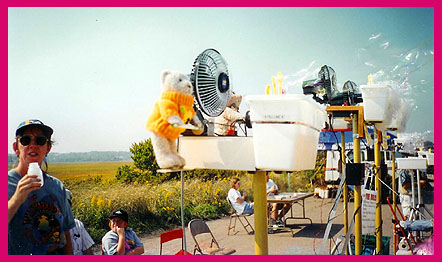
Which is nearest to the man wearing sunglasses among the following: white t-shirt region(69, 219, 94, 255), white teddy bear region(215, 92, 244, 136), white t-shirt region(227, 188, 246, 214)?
white t-shirt region(69, 219, 94, 255)

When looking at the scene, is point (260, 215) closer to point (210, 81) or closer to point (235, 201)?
point (210, 81)

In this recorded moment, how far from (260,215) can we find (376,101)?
51.5 inches

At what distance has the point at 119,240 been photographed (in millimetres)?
2611

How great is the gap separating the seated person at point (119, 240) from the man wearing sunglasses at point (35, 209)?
0.75 m

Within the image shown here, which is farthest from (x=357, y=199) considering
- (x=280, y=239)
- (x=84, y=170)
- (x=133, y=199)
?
(x=84, y=170)

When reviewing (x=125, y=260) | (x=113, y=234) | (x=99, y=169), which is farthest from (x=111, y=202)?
(x=125, y=260)

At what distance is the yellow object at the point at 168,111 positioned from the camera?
167 cm

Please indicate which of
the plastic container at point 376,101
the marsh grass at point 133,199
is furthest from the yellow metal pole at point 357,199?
the marsh grass at point 133,199

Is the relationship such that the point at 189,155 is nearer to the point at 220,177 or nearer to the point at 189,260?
the point at 189,260

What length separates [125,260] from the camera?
198 cm

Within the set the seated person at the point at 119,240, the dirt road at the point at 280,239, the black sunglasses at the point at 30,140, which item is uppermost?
the black sunglasses at the point at 30,140

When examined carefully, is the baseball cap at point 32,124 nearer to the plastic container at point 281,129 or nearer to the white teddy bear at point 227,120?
the white teddy bear at point 227,120

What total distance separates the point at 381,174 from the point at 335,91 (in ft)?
2.99

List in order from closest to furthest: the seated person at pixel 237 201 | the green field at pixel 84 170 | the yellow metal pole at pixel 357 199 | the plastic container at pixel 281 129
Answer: the plastic container at pixel 281 129, the yellow metal pole at pixel 357 199, the green field at pixel 84 170, the seated person at pixel 237 201
